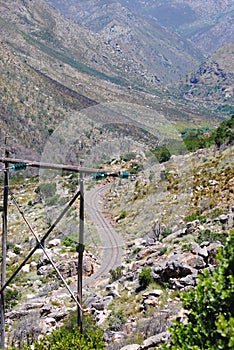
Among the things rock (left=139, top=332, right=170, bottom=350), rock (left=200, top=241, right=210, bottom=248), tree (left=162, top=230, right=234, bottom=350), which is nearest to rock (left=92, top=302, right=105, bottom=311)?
rock (left=200, top=241, right=210, bottom=248)

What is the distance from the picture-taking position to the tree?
7152mm

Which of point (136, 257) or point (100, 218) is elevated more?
point (100, 218)

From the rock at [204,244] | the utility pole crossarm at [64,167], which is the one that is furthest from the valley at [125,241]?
the utility pole crossarm at [64,167]

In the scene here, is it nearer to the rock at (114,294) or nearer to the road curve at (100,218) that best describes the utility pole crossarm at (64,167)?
the road curve at (100,218)

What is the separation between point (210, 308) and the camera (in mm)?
7426

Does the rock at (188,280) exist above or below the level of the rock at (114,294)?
above

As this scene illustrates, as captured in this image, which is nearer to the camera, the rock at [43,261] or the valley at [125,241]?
the valley at [125,241]

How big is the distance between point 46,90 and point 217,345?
5318 inches

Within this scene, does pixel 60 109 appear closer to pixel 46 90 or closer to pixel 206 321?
pixel 46 90

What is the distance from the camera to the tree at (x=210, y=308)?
7.15m

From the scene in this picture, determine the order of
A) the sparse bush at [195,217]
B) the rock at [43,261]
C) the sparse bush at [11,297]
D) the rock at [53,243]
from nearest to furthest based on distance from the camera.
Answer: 1. the sparse bush at [11,297]
2. the sparse bush at [195,217]
3. the rock at [43,261]
4. the rock at [53,243]

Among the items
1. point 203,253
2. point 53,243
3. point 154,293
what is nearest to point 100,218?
point 154,293

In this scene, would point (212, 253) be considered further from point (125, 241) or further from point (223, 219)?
point (223, 219)

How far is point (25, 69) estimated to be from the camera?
460 feet
